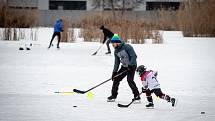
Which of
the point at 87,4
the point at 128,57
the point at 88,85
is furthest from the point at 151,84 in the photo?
the point at 87,4

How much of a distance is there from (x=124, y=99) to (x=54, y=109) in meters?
2.06

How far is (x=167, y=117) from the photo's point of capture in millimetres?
9211

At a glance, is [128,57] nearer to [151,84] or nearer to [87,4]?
[151,84]

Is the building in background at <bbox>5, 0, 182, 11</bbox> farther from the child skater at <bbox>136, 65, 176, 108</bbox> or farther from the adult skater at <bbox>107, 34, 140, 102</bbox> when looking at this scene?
the child skater at <bbox>136, 65, 176, 108</bbox>

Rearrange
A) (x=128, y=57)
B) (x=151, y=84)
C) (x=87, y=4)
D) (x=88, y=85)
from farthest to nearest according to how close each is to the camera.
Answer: (x=87, y=4), (x=88, y=85), (x=128, y=57), (x=151, y=84)

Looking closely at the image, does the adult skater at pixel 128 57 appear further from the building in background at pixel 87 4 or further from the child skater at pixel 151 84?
the building in background at pixel 87 4

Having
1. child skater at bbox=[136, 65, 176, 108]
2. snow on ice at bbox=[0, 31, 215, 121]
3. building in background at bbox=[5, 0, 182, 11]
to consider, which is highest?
building in background at bbox=[5, 0, 182, 11]

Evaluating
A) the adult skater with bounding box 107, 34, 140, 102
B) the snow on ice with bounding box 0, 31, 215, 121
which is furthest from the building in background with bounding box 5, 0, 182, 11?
the adult skater with bounding box 107, 34, 140, 102

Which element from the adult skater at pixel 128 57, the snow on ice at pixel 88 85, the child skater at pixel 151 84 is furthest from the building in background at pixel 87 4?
the child skater at pixel 151 84

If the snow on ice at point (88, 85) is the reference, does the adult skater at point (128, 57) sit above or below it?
above

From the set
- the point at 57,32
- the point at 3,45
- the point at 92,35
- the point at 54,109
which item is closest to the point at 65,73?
the point at 54,109

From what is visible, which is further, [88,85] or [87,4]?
[87,4]

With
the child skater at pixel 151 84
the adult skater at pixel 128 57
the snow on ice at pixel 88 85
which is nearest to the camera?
the snow on ice at pixel 88 85

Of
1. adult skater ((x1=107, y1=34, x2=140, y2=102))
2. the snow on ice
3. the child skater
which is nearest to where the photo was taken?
the snow on ice
